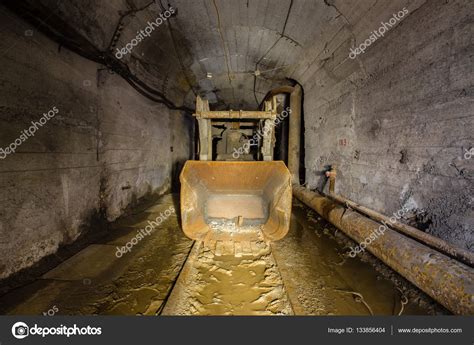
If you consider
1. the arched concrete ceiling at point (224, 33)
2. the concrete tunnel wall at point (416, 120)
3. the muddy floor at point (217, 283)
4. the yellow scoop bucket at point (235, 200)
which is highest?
the arched concrete ceiling at point (224, 33)

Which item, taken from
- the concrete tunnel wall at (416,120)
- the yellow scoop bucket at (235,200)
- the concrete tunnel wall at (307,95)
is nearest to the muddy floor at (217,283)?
the yellow scoop bucket at (235,200)

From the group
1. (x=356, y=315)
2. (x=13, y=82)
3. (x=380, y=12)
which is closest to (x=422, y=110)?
(x=380, y=12)

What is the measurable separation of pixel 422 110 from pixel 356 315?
2574 millimetres

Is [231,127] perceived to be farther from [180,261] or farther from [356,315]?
[356,315]

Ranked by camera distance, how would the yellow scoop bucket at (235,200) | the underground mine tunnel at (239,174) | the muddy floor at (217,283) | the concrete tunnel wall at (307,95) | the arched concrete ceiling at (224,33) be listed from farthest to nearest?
the yellow scoop bucket at (235,200) → the arched concrete ceiling at (224,33) → the concrete tunnel wall at (307,95) → the underground mine tunnel at (239,174) → the muddy floor at (217,283)

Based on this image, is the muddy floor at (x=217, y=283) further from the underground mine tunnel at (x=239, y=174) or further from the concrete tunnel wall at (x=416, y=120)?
the concrete tunnel wall at (x=416, y=120)

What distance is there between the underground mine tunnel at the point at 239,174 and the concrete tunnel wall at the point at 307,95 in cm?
2

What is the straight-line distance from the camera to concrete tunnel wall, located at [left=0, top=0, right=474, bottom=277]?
92.0 inches

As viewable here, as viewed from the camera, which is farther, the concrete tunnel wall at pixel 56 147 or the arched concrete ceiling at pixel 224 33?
the arched concrete ceiling at pixel 224 33

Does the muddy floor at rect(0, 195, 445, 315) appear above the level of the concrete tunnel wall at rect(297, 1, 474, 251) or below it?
below

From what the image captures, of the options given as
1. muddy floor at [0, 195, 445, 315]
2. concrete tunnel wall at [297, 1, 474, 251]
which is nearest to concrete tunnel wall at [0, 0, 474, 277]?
concrete tunnel wall at [297, 1, 474, 251]

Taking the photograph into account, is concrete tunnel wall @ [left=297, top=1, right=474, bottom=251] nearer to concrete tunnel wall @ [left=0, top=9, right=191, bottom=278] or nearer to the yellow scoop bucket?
the yellow scoop bucket

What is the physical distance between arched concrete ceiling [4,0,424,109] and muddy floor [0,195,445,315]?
315 cm

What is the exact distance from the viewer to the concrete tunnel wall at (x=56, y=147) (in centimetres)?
235
